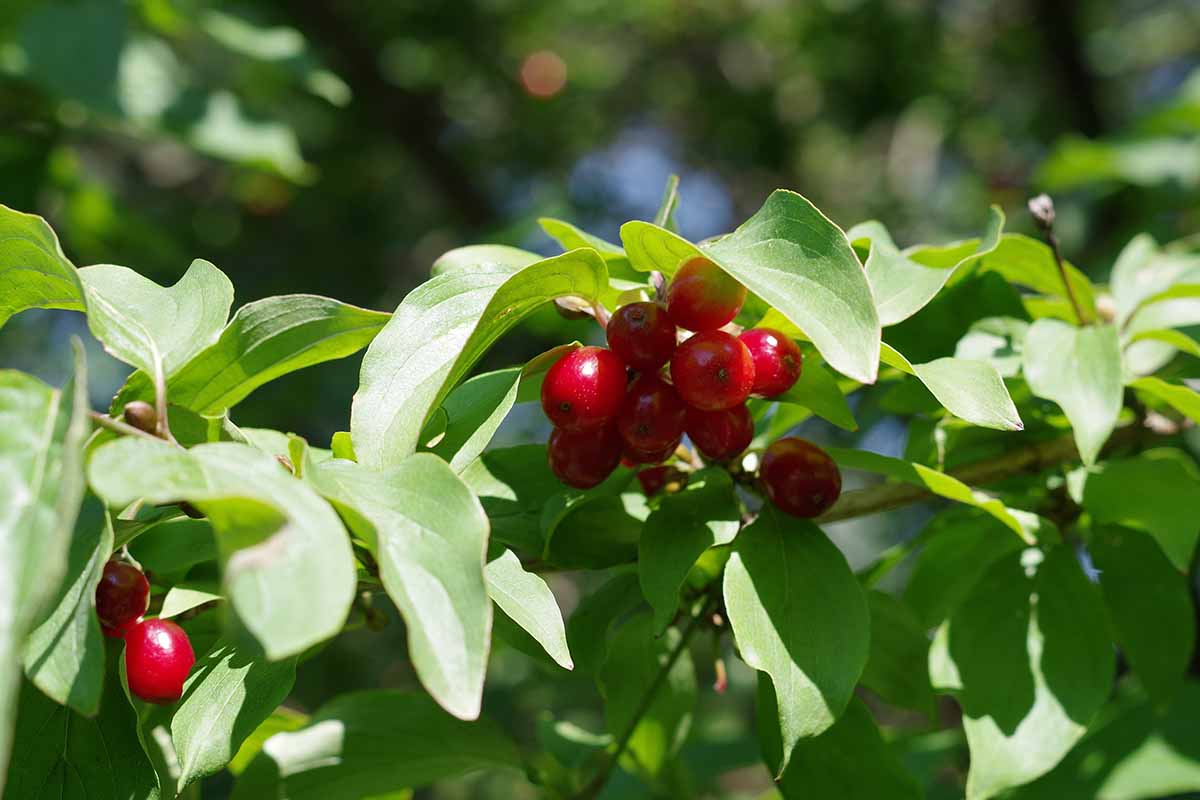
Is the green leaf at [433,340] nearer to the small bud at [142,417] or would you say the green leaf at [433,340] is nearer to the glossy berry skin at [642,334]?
the glossy berry skin at [642,334]

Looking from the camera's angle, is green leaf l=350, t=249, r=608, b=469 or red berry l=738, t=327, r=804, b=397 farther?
red berry l=738, t=327, r=804, b=397

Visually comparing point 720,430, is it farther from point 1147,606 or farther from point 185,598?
point 1147,606

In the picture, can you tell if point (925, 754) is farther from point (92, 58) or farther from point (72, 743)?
point (92, 58)

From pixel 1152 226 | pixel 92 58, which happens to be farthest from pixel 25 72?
pixel 1152 226

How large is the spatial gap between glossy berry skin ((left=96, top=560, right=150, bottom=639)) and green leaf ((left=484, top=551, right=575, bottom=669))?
280 mm

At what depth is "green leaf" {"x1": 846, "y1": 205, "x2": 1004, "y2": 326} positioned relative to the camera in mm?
890

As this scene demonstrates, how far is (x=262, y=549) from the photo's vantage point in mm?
560

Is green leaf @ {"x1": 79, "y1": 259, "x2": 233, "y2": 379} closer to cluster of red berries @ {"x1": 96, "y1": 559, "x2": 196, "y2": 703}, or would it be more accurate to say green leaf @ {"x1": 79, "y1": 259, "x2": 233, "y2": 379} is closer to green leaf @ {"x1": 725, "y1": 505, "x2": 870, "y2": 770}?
cluster of red berries @ {"x1": 96, "y1": 559, "x2": 196, "y2": 703}

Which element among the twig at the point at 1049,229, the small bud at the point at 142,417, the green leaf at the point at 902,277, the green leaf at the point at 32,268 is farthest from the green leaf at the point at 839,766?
the green leaf at the point at 32,268

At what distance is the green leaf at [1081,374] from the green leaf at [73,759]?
806 millimetres

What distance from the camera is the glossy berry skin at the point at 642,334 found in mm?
837

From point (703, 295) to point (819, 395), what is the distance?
160 millimetres

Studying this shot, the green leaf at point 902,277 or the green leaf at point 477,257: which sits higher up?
the green leaf at point 902,277

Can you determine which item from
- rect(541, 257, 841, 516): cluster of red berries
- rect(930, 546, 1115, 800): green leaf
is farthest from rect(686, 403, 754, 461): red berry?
rect(930, 546, 1115, 800): green leaf
